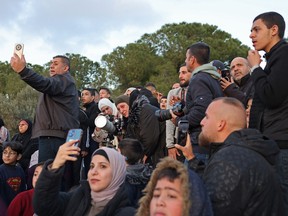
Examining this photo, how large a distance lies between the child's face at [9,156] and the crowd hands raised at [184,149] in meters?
0.01

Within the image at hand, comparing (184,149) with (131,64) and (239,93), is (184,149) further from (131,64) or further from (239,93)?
(131,64)

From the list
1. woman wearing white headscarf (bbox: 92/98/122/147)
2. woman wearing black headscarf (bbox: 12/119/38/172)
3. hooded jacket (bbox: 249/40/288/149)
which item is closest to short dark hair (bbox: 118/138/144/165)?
hooded jacket (bbox: 249/40/288/149)

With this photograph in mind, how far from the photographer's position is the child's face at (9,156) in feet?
22.8

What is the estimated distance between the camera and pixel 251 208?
2828 millimetres

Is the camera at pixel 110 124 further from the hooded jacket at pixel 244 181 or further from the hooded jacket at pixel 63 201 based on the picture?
the hooded jacket at pixel 244 181

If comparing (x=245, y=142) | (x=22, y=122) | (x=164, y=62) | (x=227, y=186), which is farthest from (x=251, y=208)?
(x=164, y=62)

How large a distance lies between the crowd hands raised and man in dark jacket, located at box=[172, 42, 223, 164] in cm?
1

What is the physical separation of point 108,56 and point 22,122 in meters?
28.8

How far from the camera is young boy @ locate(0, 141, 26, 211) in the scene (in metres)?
6.49

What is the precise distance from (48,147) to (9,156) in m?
1.58

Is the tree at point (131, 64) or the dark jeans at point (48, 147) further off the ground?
the tree at point (131, 64)

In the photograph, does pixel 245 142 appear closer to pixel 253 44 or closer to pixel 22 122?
pixel 253 44

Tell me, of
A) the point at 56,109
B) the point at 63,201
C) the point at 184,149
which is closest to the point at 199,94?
the point at 184,149

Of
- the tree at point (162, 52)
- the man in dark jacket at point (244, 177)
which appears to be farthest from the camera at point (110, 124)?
the tree at point (162, 52)
